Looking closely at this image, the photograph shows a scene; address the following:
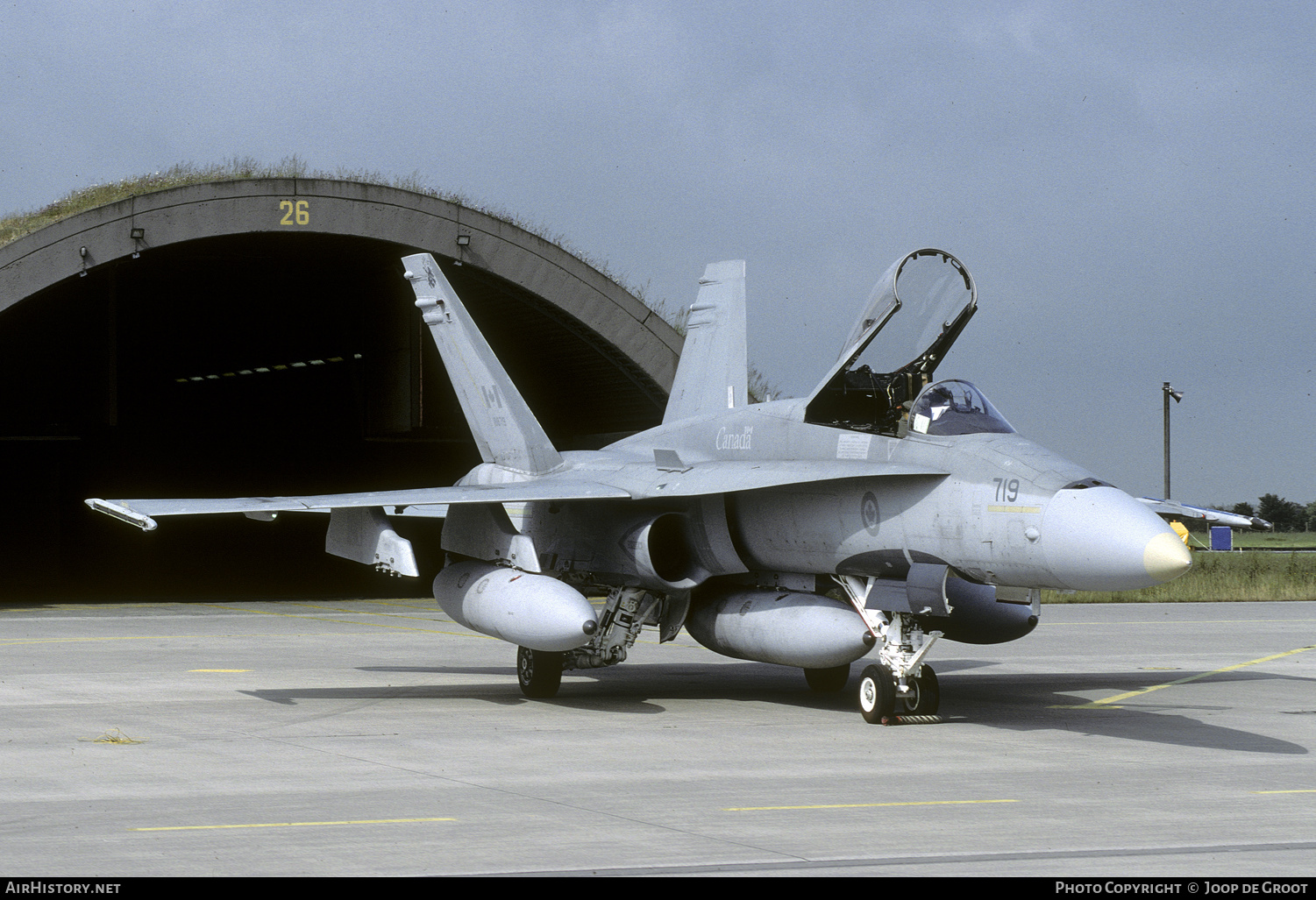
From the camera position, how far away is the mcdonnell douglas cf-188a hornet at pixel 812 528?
1037 cm

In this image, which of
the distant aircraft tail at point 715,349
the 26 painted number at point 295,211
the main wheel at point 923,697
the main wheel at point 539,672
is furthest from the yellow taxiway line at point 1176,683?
the 26 painted number at point 295,211

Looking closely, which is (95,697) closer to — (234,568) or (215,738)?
(215,738)

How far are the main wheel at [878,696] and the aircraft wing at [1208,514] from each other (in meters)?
2.67

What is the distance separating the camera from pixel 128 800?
7.90 meters

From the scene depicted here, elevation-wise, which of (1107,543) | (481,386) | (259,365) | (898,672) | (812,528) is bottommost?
(898,672)

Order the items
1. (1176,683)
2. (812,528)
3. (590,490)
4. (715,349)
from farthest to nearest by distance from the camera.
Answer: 1. (715,349)
2. (1176,683)
3. (590,490)
4. (812,528)

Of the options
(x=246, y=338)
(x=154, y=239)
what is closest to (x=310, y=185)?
(x=154, y=239)

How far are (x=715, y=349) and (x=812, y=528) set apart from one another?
4.61m

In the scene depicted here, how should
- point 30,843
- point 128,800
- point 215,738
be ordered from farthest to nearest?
point 215,738
point 128,800
point 30,843

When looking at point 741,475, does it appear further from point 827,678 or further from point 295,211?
point 295,211

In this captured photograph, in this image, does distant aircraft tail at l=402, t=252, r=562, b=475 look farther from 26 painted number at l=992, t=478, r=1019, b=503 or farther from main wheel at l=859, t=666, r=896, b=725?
26 painted number at l=992, t=478, r=1019, b=503

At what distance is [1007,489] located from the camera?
1034cm

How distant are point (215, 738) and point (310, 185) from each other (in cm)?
1646

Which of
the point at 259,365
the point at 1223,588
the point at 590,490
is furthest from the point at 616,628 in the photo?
the point at 259,365
